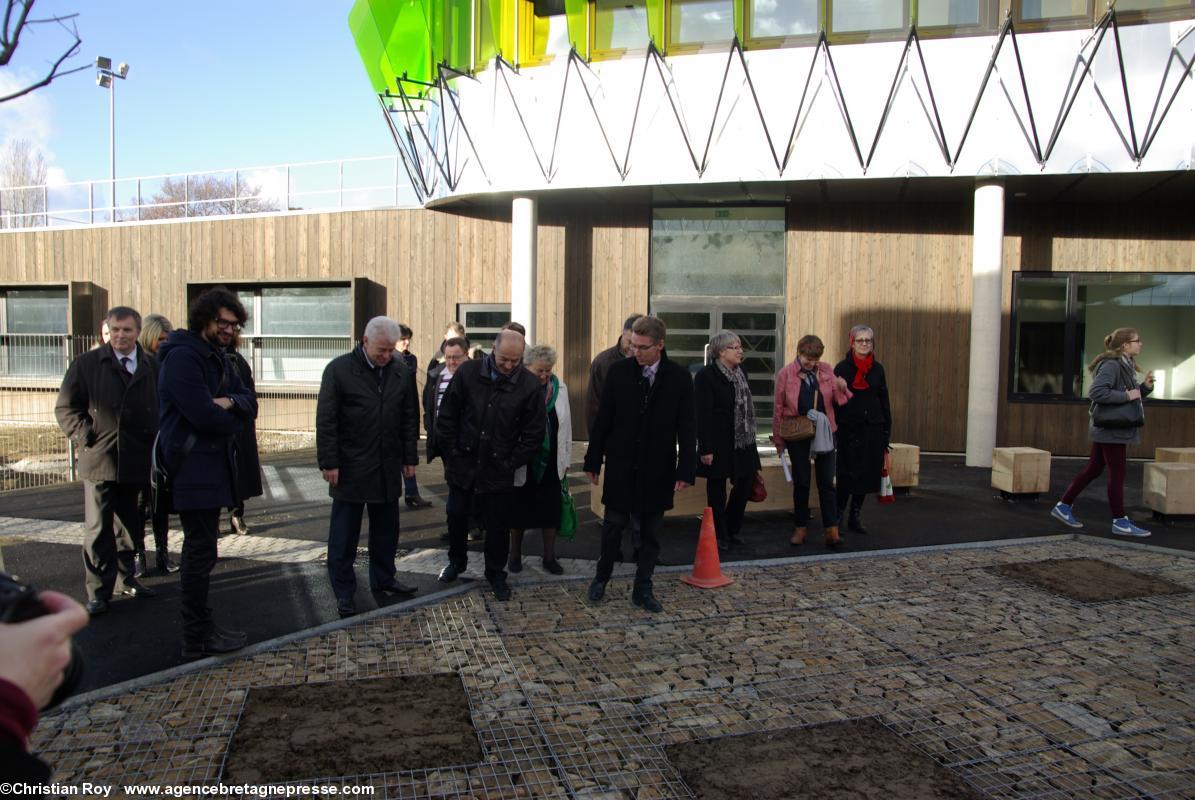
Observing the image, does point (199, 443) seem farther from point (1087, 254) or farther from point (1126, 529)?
point (1087, 254)

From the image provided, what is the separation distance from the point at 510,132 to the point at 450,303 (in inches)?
129

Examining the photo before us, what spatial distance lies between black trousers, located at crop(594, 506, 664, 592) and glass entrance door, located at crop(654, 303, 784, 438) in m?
8.56

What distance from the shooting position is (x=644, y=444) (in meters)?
5.43

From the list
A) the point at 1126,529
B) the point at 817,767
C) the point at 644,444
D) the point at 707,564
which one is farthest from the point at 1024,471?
the point at 817,767

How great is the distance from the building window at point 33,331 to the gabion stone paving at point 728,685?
16368 mm

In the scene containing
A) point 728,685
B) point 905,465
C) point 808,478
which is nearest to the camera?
point 728,685

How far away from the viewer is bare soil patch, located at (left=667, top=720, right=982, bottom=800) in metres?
3.20

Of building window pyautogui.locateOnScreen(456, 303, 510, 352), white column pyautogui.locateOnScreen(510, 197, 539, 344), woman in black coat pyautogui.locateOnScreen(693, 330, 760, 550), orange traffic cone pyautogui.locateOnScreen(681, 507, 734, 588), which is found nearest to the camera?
orange traffic cone pyautogui.locateOnScreen(681, 507, 734, 588)

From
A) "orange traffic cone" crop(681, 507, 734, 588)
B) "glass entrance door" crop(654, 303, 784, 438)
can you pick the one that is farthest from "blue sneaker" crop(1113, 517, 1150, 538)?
"glass entrance door" crop(654, 303, 784, 438)

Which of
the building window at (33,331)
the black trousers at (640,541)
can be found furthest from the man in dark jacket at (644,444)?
the building window at (33,331)

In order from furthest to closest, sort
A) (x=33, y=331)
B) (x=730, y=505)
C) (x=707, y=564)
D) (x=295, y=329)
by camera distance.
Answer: (x=33, y=331)
(x=295, y=329)
(x=730, y=505)
(x=707, y=564)

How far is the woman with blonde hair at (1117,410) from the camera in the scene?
7453 millimetres

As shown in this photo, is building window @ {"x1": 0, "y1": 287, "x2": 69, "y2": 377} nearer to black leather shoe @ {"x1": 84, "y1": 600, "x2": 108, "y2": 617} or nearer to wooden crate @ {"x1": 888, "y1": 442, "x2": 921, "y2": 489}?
black leather shoe @ {"x1": 84, "y1": 600, "x2": 108, "y2": 617}

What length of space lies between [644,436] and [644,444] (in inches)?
2.0
